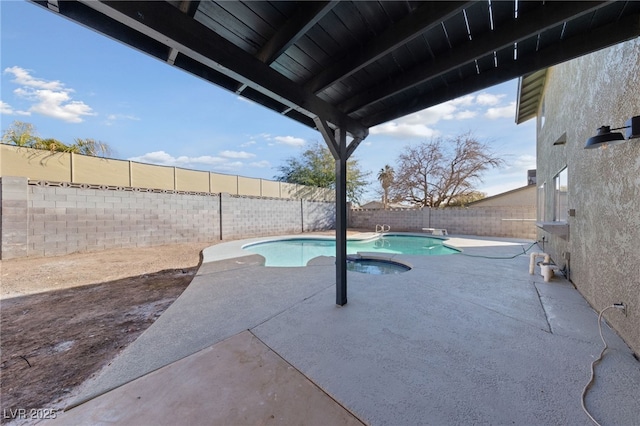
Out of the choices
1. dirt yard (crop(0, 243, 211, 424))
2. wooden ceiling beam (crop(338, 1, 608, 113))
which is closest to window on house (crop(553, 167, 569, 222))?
wooden ceiling beam (crop(338, 1, 608, 113))

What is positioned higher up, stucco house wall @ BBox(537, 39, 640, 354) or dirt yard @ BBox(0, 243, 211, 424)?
stucco house wall @ BBox(537, 39, 640, 354)

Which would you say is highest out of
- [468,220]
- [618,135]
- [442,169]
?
[442,169]

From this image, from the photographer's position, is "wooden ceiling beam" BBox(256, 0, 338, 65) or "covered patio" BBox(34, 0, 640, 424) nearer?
"covered patio" BBox(34, 0, 640, 424)

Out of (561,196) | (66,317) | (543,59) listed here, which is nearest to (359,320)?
(543,59)

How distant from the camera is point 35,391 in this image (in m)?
1.70

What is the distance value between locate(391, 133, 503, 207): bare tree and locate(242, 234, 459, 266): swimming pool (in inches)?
204

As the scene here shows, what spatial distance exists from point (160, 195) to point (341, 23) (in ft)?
29.7

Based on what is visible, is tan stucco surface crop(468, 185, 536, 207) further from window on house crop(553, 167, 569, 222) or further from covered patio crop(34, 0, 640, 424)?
covered patio crop(34, 0, 640, 424)

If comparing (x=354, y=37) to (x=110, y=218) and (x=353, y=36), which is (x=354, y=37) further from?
(x=110, y=218)

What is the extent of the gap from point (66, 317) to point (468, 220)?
13082 mm

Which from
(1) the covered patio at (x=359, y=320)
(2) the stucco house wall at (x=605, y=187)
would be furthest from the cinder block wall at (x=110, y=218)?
(2) the stucco house wall at (x=605, y=187)

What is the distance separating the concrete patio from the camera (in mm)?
1449

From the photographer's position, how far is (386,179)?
1705 centimetres

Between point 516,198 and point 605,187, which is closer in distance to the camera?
point 605,187
